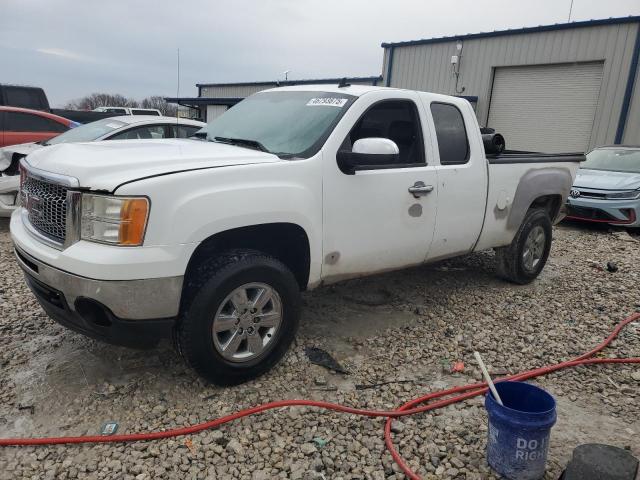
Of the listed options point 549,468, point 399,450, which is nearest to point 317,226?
point 399,450

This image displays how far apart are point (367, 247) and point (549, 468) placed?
5.82 feet

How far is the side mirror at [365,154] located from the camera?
3.33 meters

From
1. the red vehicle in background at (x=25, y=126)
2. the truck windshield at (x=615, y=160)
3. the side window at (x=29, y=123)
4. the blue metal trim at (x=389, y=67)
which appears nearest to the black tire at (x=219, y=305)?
the red vehicle in background at (x=25, y=126)

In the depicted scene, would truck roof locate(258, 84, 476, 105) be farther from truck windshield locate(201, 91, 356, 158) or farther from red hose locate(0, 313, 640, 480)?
red hose locate(0, 313, 640, 480)

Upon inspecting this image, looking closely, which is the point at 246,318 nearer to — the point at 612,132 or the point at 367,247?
the point at 367,247

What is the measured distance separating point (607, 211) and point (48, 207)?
8.82 meters

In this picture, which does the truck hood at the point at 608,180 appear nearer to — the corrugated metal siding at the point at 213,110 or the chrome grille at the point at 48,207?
the chrome grille at the point at 48,207

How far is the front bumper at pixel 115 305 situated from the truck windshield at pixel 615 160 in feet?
31.1

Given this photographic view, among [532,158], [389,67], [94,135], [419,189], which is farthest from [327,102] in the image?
[389,67]

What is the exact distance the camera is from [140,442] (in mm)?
2674

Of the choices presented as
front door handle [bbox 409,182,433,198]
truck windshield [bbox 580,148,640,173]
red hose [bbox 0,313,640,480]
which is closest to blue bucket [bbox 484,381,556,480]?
red hose [bbox 0,313,640,480]

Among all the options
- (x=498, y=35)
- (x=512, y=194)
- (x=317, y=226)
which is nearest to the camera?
(x=317, y=226)

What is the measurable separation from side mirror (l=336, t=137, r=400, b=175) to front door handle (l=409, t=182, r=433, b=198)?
43 cm

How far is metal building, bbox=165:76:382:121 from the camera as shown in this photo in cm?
2267
